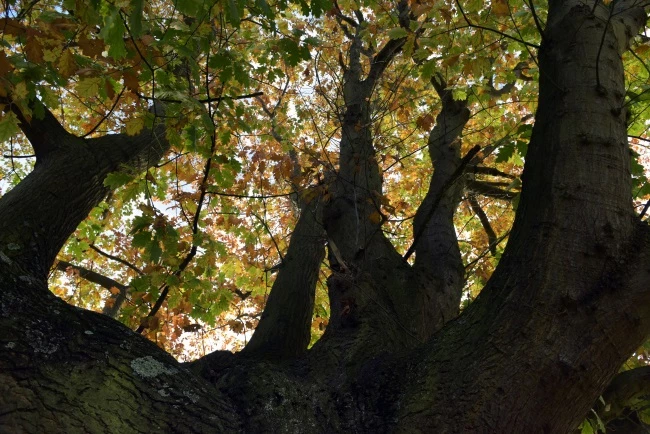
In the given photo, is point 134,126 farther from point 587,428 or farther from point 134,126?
point 587,428

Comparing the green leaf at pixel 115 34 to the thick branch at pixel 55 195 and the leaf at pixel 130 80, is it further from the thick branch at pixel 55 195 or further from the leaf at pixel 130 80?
the thick branch at pixel 55 195

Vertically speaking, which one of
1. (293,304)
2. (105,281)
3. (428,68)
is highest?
(105,281)

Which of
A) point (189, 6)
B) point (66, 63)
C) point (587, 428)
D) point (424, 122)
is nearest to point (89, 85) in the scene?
point (66, 63)

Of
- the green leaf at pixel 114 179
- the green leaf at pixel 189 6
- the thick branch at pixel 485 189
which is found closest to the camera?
the green leaf at pixel 189 6

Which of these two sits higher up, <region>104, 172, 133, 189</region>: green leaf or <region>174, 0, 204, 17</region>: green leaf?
<region>104, 172, 133, 189</region>: green leaf

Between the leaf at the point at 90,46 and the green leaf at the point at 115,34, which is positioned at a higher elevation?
the leaf at the point at 90,46

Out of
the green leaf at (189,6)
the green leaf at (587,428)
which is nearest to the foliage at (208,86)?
the green leaf at (189,6)

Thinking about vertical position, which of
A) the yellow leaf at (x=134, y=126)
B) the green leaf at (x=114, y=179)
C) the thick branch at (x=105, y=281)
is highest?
the thick branch at (x=105, y=281)

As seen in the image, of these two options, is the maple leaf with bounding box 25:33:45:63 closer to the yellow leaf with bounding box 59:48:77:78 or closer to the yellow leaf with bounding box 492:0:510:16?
the yellow leaf with bounding box 59:48:77:78

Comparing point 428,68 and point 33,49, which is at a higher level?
point 33,49

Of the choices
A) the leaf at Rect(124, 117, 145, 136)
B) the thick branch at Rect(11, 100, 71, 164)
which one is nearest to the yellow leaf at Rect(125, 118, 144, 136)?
the leaf at Rect(124, 117, 145, 136)

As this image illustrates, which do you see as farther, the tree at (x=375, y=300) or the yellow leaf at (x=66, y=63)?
the yellow leaf at (x=66, y=63)

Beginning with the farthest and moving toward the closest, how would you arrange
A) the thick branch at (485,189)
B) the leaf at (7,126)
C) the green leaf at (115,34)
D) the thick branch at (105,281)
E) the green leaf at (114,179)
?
the thick branch at (105,281) < the thick branch at (485,189) < the green leaf at (114,179) < the leaf at (7,126) < the green leaf at (115,34)

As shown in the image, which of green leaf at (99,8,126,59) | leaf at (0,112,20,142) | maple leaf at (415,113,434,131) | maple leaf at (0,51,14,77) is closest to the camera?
green leaf at (99,8,126,59)
